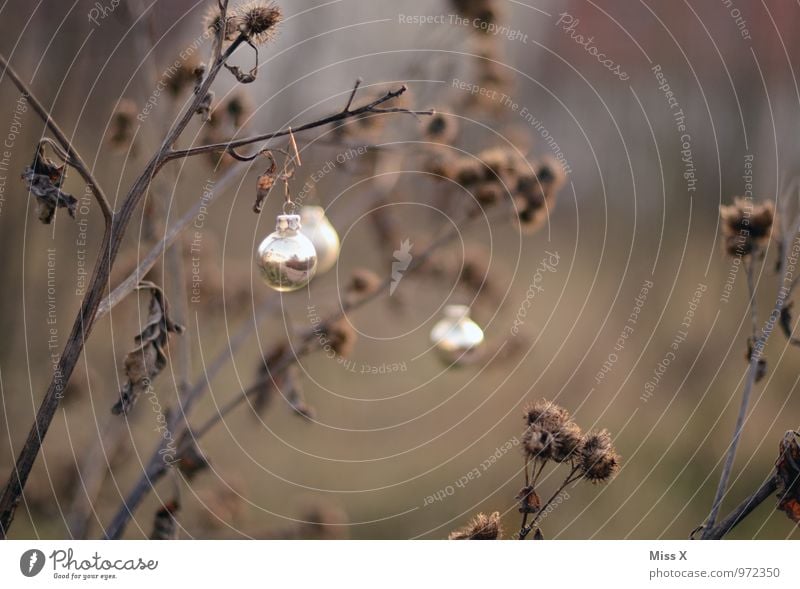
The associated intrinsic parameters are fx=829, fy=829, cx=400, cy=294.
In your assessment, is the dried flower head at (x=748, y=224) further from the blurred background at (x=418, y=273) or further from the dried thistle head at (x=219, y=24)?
the dried thistle head at (x=219, y=24)

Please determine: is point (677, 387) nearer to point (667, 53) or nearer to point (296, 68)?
point (667, 53)

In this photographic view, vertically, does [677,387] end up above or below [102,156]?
below

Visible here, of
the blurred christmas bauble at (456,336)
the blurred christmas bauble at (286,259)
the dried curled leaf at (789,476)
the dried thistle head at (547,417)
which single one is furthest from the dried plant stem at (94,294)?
the dried curled leaf at (789,476)

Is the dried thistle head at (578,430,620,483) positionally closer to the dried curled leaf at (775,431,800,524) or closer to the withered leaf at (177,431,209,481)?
the dried curled leaf at (775,431,800,524)


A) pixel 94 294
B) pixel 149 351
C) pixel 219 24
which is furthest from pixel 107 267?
pixel 219 24

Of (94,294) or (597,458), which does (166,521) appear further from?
(597,458)
